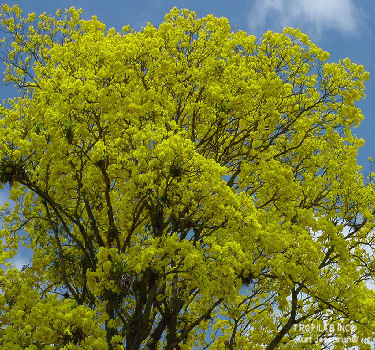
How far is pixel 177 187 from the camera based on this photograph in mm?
11977

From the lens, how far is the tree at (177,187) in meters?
11.8

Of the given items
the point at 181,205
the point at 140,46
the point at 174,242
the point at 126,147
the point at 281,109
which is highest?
the point at 140,46

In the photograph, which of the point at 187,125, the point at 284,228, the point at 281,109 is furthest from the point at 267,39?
the point at 284,228

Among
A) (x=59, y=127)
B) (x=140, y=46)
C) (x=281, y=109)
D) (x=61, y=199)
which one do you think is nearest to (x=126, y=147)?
(x=59, y=127)

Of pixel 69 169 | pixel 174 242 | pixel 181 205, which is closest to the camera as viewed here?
pixel 174 242

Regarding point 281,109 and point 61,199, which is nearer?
point 61,199

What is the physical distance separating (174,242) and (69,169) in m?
3.80

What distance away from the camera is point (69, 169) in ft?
43.9

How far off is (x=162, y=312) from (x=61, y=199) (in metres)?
4.20

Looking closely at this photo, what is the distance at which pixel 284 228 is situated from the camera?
45.0 ft

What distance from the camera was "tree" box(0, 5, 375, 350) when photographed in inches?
464

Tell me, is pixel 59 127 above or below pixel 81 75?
below

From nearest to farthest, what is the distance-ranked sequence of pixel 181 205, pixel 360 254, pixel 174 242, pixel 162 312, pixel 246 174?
pixel 174 242 < pixel 181 205 < pixel 162 312 < pixel 246 174 < pixel 360 254

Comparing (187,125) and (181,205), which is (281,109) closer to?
(187,125)
